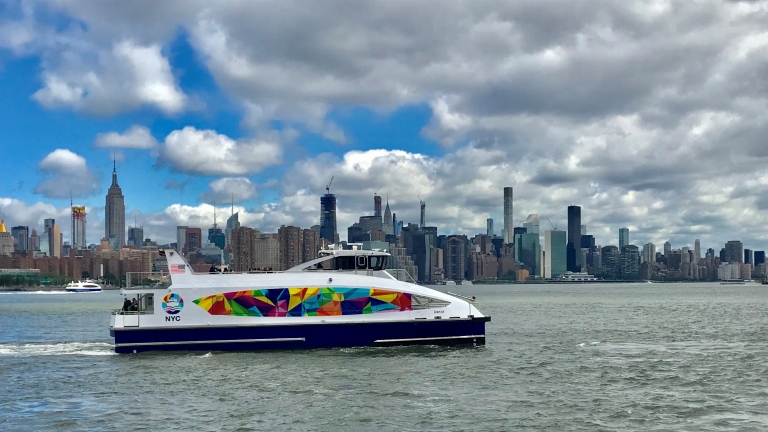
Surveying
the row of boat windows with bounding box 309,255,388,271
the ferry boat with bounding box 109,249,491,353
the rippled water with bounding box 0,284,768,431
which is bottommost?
the rippled water with bounding box 0,284,768,431

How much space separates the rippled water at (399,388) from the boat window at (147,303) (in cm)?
212

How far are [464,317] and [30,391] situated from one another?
18.0 m

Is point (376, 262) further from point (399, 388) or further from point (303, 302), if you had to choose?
point (399, 388)

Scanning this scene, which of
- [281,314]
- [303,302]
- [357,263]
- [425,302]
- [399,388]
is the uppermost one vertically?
[357,263]

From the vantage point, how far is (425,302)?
3684cm

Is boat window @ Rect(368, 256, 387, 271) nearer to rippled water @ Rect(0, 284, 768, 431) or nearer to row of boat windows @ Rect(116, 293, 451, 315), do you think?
row of boat windows @ Rect(116, 293, 451, 315)


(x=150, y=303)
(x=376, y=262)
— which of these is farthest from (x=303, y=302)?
(x=150, y=303)

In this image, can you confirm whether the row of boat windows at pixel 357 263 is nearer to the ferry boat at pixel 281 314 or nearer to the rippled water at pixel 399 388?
the ferry boat at pixel 281 314

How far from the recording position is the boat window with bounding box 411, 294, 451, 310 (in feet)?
120

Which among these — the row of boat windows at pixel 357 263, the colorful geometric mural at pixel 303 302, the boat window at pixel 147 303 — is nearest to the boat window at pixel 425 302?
the colorful geometric mural at pixel 303 302

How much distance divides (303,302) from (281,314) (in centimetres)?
108

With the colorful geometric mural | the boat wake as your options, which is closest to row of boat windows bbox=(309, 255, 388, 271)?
the colorful geometric mural

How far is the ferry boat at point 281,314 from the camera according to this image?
117ft

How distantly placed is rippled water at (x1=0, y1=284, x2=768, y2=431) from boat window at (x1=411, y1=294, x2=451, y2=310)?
1.88 metres
